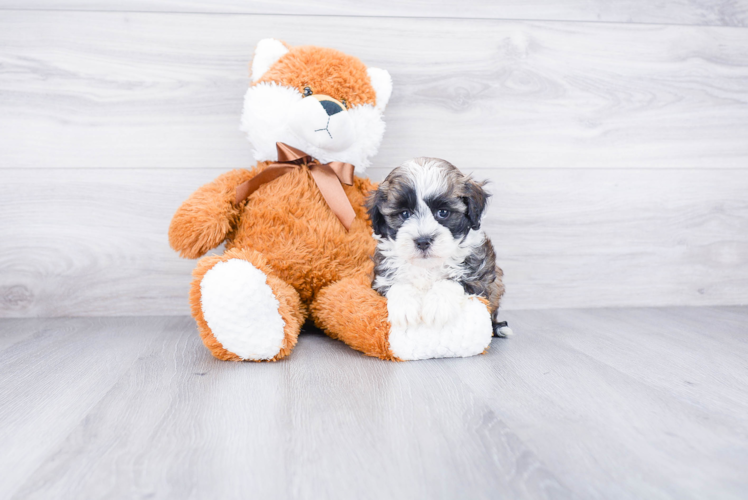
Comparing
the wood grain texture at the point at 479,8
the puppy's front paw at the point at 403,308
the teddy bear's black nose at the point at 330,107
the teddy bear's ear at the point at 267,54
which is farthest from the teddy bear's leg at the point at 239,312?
the wood grain texture at the point at 479,8

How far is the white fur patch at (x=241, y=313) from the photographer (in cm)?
118

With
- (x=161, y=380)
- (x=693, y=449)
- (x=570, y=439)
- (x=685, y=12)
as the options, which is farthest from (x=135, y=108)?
(x=685, y=12)

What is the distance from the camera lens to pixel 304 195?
147 centimetres

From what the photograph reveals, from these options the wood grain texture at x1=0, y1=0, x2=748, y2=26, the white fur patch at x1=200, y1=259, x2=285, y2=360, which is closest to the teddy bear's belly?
the white fur patch at x1=200, y1=259, x2=285, y2=360

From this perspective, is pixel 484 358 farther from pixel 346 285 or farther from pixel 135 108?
pixel 135 108

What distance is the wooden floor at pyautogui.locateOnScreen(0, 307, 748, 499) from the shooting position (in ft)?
2.26

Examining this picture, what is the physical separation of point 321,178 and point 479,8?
0.86 metres

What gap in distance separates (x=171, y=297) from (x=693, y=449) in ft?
5.08

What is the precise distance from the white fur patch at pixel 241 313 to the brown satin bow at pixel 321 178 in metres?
0.34

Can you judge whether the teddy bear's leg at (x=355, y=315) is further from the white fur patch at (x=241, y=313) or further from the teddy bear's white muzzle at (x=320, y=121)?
the teddy bear's white muzzle at (x=320, y=121)

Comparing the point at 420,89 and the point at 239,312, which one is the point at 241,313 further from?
the point at 420,89

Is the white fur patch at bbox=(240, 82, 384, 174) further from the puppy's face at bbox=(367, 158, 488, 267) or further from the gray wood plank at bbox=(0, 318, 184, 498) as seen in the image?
the gray wood plank at bbox=(0, 318, 184, 498)

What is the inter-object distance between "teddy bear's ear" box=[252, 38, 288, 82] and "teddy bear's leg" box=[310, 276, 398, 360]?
0.66 m

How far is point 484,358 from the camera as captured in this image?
50.2 inches
